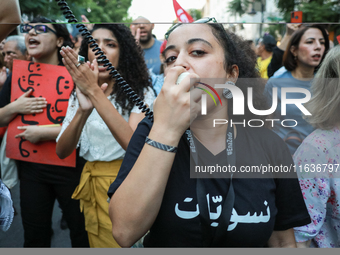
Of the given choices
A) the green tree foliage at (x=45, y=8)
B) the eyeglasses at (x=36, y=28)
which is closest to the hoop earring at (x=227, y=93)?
the green tree foliage at (x=45, y=8)

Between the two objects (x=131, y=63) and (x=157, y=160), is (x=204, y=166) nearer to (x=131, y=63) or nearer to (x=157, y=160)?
(x=157, y=160)

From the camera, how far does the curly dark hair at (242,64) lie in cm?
127

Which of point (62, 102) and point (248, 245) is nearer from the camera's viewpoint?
point (248, 245)

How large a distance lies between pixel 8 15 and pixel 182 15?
700mm

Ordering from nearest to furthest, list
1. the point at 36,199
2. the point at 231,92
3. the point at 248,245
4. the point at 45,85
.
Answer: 1. the point at 248,245
2. the point at 231,92
3. the point at 45,85
4. the point at 36,199

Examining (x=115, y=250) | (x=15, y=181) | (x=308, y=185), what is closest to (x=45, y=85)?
(x=15, y=181)

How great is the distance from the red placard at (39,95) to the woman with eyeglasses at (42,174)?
0.04 meters

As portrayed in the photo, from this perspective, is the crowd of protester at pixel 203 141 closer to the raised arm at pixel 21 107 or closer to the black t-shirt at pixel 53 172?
the raised arm at pixel 21 107

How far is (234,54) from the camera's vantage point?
1.35m

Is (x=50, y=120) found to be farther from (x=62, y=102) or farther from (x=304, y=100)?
(x=304, y=100)

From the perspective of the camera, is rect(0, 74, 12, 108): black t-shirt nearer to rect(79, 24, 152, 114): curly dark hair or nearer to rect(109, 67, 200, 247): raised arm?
rect(79, 24, 152, 114): curly dark hair

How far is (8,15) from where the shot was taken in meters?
1.13

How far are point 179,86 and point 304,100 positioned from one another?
67 cm

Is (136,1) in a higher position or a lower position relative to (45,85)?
higher
